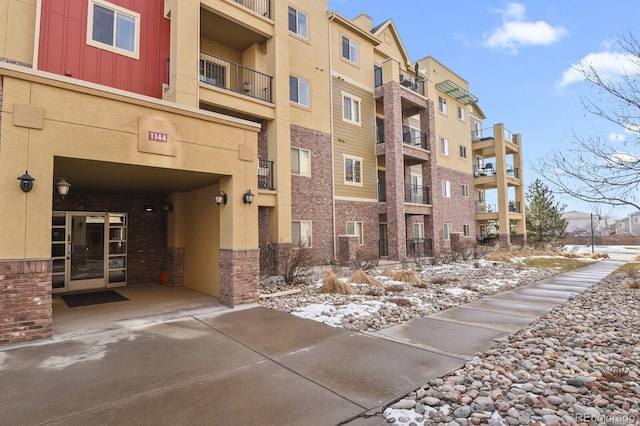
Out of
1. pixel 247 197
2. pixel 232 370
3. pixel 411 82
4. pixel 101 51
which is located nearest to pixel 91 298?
pixel 247 197

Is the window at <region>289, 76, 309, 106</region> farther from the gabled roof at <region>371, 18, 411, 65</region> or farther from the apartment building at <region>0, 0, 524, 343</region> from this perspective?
the gabled roof at <region>371, 18, 411, 65</region>

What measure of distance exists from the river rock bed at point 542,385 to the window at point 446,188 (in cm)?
1942

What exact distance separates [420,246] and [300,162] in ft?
31.8

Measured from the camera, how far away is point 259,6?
1429 centimetres

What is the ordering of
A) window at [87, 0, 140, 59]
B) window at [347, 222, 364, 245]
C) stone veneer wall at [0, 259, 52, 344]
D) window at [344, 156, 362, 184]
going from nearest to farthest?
1. stone veneer wall at [0, 259, 52, 344]
2. window at [87, 0, 140, 59]
3. window at [347, 222, 364, 245]
4. window at [344, 156, 362, 184]

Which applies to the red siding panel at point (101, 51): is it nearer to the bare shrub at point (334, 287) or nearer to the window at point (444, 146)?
the bare shrub at point (334, 287)

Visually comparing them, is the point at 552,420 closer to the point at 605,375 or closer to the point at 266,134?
the point at 605,375

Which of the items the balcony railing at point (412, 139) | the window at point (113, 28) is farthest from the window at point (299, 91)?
the balcony railing at point (412, 139)

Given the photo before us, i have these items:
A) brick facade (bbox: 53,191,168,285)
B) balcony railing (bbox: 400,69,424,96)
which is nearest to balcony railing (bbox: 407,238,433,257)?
balcony railing (bbox: 400,69,424,96)

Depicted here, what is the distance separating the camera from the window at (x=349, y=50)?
711 inches

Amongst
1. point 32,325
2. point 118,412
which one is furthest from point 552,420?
point 32,325

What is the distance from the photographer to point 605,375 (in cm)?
393

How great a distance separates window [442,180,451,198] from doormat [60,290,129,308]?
21.6 meters

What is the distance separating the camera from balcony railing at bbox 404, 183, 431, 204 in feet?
67.1
